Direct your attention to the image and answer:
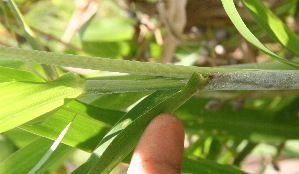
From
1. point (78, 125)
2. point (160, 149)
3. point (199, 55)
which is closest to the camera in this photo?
point (160, 149)

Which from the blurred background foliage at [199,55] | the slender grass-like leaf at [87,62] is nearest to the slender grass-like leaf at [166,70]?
the slender grass-like leaf at [87,62]

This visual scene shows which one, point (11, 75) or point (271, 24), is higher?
point (271, 24)

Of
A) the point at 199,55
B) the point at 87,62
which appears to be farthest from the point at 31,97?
the point at 199,55

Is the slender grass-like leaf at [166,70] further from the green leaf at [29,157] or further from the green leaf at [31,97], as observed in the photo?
the green leaf at [29,157]

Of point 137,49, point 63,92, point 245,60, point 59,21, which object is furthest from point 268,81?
point 59,21

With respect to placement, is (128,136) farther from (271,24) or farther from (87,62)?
(271,24)

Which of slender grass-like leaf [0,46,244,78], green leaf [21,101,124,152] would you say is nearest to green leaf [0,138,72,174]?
green leaf [21,101,124,152]
